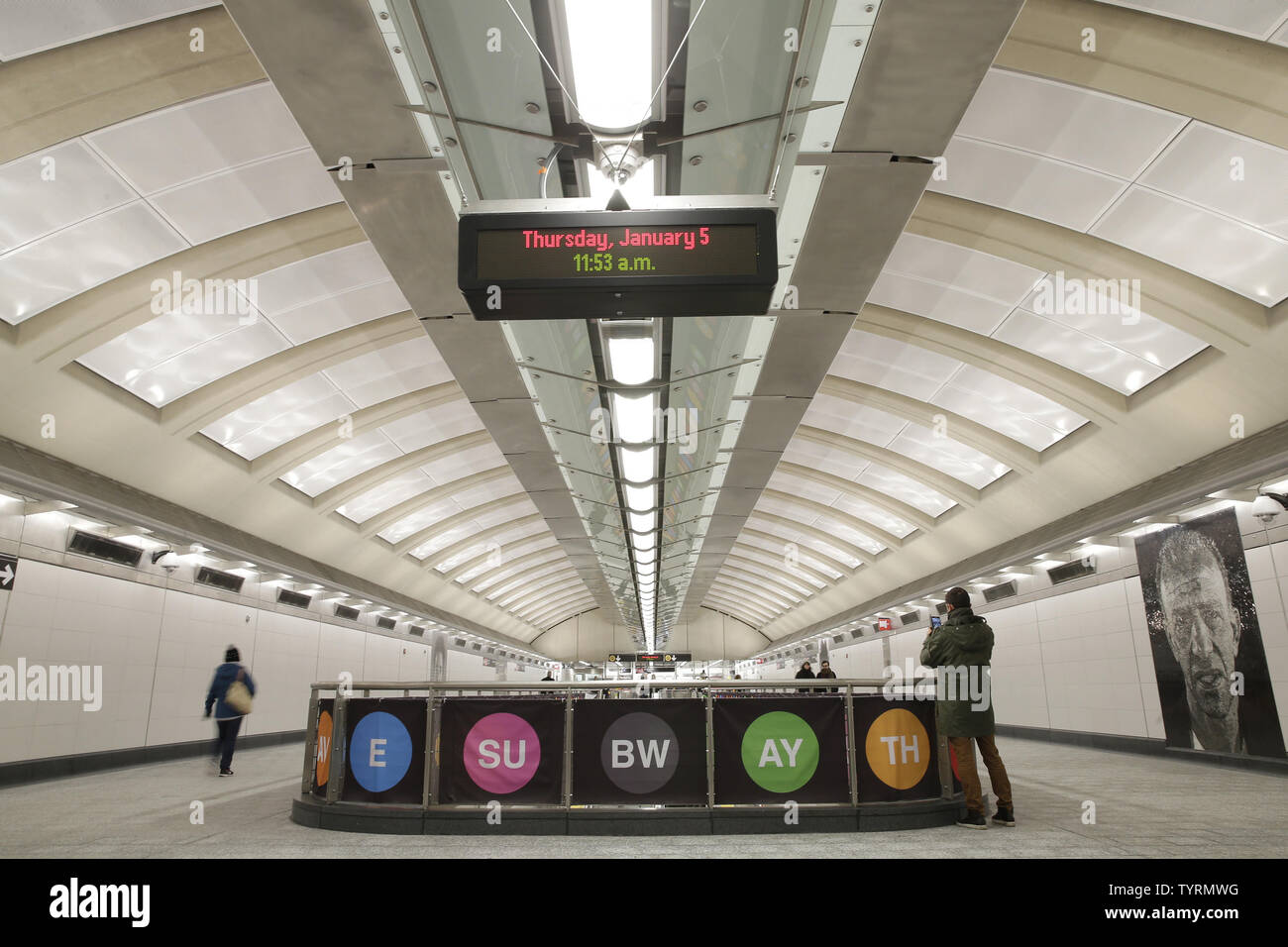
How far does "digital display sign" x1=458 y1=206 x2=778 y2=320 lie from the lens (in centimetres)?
392

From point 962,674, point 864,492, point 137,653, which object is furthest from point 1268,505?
point 137,653

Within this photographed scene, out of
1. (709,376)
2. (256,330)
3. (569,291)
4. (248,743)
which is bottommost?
(248,743)

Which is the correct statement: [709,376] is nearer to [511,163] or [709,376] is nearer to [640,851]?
[511,163]

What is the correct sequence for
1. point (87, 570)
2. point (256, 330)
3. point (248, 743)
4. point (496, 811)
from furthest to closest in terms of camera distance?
point (248, 743) → point (87, 570) → point (256, 330) → point (496, 811)

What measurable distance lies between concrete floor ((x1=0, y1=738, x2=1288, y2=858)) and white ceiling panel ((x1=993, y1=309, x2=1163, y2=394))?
4.99m

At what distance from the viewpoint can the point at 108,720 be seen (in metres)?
11.0

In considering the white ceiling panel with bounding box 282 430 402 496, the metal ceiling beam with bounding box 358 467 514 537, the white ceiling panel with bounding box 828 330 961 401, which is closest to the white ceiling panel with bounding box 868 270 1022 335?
the white ceiling panel with bounding box 828 330 961 401

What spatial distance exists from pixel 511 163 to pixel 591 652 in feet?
133

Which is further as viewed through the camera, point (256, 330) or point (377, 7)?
point (256, 330)

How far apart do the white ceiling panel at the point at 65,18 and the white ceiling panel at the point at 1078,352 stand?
899 centimetres

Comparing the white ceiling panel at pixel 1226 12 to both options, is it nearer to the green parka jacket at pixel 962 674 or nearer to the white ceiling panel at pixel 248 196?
the green parka jacket at pixel 962 674

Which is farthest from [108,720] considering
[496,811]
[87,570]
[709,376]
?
[709,376]

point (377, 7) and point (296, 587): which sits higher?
point (377, 7)

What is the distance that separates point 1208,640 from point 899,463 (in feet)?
18.1
